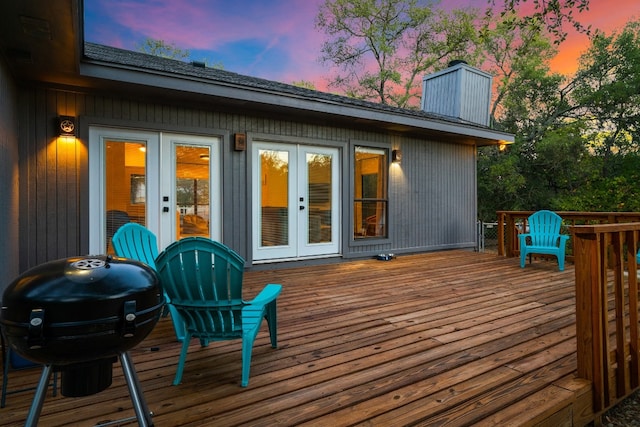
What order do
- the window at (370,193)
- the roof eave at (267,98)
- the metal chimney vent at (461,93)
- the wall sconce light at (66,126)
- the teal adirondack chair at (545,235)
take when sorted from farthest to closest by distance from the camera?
1. the metal chimney vent at (461,93)
2. the window at (370,193)
3. the teal adirondack chair at (545,235)
4. the wall sconce light at (66,126)
5. the roof eave at (267,98)

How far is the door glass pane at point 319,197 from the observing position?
5.83 meters

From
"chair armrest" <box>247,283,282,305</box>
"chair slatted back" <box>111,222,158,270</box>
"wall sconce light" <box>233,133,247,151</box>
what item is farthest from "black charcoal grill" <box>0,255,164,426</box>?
"wall sconce light" <box>233,133,247,151</box>

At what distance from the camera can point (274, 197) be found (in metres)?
5.50

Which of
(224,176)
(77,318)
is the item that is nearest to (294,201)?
(224,176)

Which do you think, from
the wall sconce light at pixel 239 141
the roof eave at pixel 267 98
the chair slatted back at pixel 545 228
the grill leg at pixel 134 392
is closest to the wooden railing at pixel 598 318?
the grill leg at pixel 134 392

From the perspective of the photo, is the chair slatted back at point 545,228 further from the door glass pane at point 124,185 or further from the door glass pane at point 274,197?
the door glass pane at point 124,185

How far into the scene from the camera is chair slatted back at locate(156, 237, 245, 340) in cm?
193

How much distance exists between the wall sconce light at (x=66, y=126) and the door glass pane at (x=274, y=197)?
2.29 metres

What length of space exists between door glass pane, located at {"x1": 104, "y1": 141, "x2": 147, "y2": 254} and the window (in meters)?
3.32

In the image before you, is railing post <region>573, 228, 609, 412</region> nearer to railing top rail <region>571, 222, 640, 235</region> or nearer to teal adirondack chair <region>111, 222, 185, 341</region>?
railing top rail <region>571, 222, 640, 235</region>

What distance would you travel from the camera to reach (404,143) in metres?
6.86

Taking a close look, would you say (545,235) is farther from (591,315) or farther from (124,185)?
(124,185)

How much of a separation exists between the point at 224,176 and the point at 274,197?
84cm

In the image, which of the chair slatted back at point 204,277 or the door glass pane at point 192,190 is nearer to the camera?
the chair slatted back at point 204,277
